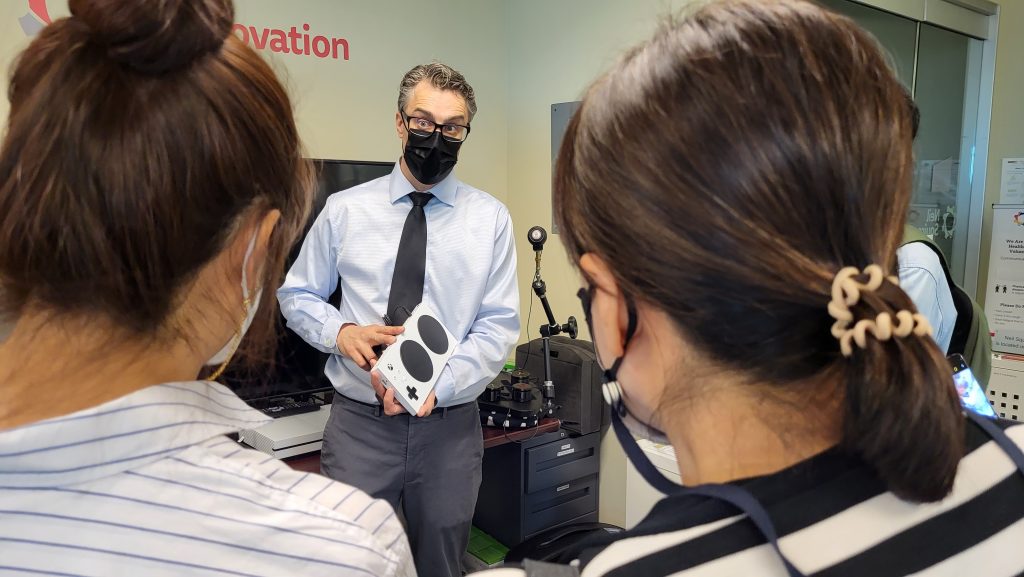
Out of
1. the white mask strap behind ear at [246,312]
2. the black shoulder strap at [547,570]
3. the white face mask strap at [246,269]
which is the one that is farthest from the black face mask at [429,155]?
the black shoulder strap at [547,570]

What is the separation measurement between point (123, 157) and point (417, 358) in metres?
1.34

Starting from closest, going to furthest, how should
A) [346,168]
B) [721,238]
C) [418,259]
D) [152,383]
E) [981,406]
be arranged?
[721,238] < [152,383] < [981,406] < [418,259] < [346,168]

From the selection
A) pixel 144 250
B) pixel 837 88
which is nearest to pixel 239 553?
pixel 144 250

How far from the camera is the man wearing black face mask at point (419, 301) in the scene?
1984 millimetres

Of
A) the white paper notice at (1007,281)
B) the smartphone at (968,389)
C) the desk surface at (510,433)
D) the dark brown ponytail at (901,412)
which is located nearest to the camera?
the dark brown ponytail at (901,412)

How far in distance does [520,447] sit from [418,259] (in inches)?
36.6

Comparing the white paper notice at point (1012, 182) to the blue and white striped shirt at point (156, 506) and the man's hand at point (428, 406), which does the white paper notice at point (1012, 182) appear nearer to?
the man's hand at point (428, 406)

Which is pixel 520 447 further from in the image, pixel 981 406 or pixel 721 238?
pixel 721 238

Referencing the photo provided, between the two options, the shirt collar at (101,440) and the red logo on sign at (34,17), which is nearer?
the shirt collar at (101,440)

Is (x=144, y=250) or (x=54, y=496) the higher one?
(x=144, y=250)

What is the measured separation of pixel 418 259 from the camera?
207 cm

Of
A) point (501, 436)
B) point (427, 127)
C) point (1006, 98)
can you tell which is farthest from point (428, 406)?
point (1006, 98)

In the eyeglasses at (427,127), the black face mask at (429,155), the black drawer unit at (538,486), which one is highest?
the eyeglasses at (427,127)

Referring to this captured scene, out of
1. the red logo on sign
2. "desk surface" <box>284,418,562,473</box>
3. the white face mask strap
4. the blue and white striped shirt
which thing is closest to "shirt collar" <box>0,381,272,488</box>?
the blue and white striped shirt
